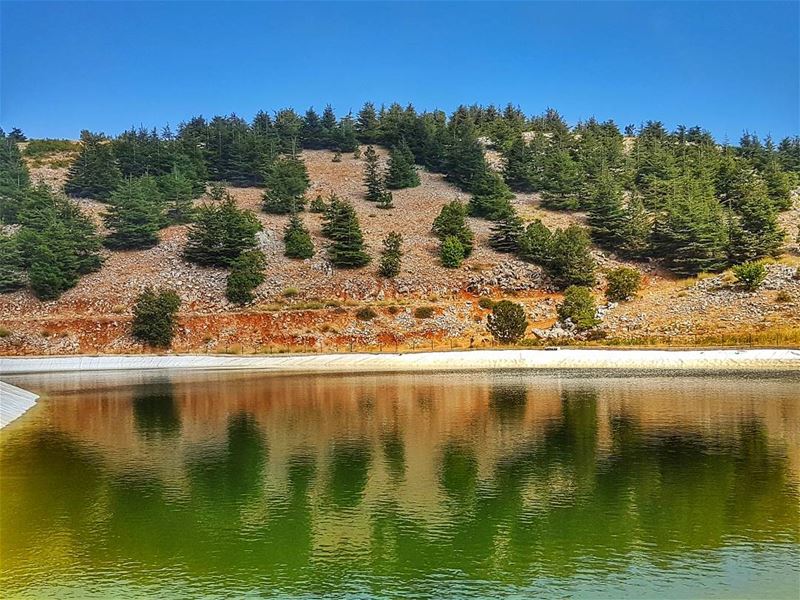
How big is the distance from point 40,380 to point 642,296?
170 feet

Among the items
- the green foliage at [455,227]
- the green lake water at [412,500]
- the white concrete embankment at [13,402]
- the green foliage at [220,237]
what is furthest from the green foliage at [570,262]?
the white concrete embankment at [13,402]

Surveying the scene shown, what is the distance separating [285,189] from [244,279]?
1115 inches

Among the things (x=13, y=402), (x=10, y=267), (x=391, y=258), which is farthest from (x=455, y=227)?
(x=13, y=402)

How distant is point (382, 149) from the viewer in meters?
131

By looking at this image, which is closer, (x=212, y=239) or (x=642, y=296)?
(x=642, y=296)

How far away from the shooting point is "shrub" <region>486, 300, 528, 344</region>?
60.1 metres

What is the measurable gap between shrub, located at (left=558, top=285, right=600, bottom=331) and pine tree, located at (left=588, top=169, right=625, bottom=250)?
20978 mm

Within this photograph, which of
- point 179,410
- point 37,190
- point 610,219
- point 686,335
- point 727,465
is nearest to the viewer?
point 727,465

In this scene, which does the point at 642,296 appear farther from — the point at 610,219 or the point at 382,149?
the point at 382,149

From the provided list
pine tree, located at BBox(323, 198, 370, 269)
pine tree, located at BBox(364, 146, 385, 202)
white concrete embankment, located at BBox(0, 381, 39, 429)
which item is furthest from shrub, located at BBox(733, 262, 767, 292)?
white concrete embankment, located at BBox(0, 381, 39, 429)

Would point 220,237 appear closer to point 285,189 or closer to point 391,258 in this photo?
point 391,258

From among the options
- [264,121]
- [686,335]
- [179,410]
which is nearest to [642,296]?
[686,335]

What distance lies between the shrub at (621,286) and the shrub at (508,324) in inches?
478

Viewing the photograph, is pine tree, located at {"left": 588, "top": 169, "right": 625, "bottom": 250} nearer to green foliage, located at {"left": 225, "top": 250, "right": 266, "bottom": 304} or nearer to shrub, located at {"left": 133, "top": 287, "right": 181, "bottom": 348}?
green foliage, located at {"left": 225, "top": 250, "right": 266, "bottom": 304}
